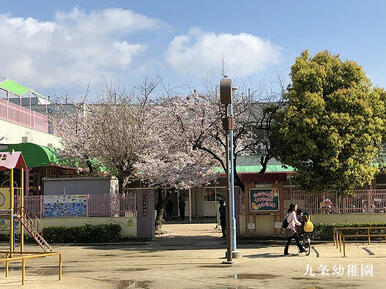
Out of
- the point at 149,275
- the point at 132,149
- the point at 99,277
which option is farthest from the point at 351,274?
the point at 132,149

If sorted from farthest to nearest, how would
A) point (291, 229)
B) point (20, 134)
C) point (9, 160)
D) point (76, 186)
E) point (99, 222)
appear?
1. point (20, 134)
2. point (76, 186)
3. point (99, 222)
4. point (9, 160)
5. point (291, 229)

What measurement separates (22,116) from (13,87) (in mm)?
2175

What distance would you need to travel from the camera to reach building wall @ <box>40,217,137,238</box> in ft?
85.0

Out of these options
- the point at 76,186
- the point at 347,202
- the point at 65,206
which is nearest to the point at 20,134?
the point at 76,186

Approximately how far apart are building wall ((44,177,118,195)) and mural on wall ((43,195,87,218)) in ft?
3.46

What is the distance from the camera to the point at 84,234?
25391 millimetres

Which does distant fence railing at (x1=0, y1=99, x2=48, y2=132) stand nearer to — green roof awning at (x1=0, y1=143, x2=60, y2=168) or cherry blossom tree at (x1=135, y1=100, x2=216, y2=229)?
green roof awning at (x1=0, y1=143, x2=60, y2=168)

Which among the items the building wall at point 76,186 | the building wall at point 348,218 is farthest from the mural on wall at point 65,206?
the building wall at point 348,218

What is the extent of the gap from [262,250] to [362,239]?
16.7ft

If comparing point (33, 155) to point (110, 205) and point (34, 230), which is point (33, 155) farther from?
point (34, 230)

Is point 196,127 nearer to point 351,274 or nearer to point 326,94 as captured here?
point 326,94

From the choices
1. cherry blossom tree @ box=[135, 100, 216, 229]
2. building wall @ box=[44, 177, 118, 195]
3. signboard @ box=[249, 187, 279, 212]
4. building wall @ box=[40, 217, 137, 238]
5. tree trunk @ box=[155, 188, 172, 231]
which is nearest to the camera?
signboard @ box=[249, 187, 279, 212]

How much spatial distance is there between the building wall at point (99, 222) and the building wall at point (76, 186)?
1.74m

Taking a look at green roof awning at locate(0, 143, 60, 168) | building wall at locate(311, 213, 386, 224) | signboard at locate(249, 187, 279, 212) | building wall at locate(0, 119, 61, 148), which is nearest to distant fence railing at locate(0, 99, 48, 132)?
building wall at locate(0, 119, 61, 148)
